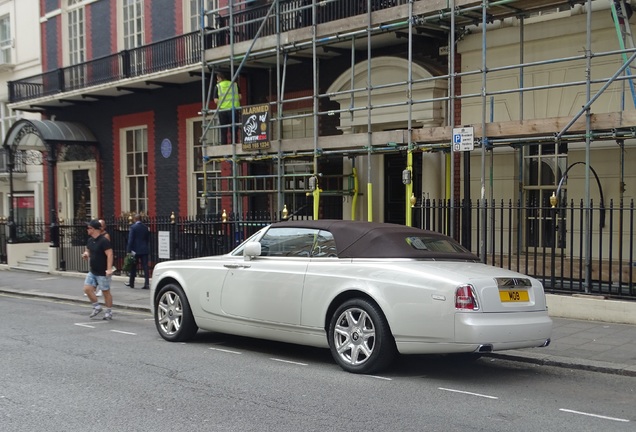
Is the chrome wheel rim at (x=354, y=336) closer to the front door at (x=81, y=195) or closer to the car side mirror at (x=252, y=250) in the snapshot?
the car side mirror at (x=252, y=250)

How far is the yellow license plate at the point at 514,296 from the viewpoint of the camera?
695 cm

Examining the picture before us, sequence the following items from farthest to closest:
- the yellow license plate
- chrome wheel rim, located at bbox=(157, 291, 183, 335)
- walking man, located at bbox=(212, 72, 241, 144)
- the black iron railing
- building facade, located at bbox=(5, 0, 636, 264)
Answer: the black iron railing
walking man, located at bbox=(212, 72, 241, 144)
building facade, located at bbox=(5, 0, 636, 264)
chrome wheel rim, located at bbox=(157, 291, 183, 335)
the yellow license plate

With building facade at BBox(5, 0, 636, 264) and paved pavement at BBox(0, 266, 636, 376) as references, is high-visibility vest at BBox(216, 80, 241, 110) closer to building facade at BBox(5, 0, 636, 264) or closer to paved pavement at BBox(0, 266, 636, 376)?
building facade at BBox(5, 0, 636, 264)

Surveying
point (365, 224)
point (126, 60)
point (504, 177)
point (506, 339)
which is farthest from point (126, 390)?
point (126, 60)

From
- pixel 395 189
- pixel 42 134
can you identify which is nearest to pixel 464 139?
pixel 395 189

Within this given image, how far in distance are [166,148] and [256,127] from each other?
6.35 m

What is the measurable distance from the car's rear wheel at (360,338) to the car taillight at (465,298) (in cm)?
81

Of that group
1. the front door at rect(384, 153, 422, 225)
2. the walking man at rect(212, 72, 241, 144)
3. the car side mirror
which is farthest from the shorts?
the front door at rect(384, 153, 422, 225)

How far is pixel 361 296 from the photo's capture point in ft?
24.2

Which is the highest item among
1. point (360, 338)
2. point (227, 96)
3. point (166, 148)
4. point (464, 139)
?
point (227, 96)

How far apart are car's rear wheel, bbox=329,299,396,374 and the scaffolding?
14.6 ft

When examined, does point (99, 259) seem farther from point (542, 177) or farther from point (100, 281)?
point (542, 177)

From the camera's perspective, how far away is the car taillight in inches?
263

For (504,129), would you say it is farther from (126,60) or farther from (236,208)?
(126,60)
